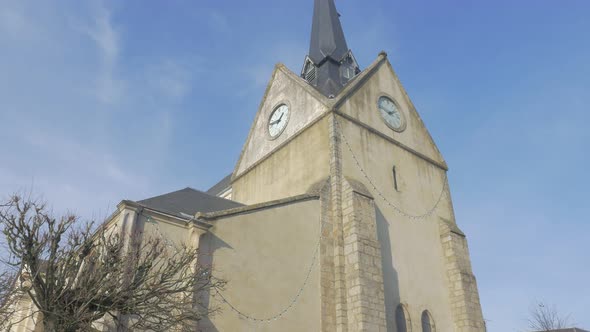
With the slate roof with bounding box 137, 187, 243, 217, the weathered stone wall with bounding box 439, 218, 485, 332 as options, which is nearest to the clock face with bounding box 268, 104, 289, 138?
the slate roof with bounding box 137, 187, 243, 217

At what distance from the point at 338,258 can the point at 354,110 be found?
5.30 m

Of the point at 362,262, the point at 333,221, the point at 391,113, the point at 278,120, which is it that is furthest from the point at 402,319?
the point at 278,120

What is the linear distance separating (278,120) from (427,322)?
8.83 m

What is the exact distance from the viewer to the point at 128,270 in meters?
8.71

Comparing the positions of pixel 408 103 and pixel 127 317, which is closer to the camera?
pixel 127 317

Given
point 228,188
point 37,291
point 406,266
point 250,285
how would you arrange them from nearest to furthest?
point 37,291 < point 250,285 < point 406,266 < point 228,188

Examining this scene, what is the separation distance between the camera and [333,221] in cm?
1320

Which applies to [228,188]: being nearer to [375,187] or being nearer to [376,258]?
[375,187]

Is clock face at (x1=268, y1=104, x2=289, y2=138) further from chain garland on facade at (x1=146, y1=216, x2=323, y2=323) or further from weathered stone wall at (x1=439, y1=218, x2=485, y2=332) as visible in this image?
weathered stone wall at (x1=439, y1=218, x2=485, y2=332)

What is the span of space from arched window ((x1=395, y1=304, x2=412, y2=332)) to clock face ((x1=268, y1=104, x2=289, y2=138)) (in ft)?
24.7

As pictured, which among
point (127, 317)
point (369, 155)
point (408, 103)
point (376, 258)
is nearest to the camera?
point (127, 317)

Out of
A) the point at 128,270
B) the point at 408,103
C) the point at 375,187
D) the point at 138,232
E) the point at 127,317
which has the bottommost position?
the point at 127,317

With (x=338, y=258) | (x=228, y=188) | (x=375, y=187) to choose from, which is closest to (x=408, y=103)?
(x=375, y=187)

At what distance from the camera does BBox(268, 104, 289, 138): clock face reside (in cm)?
1730
